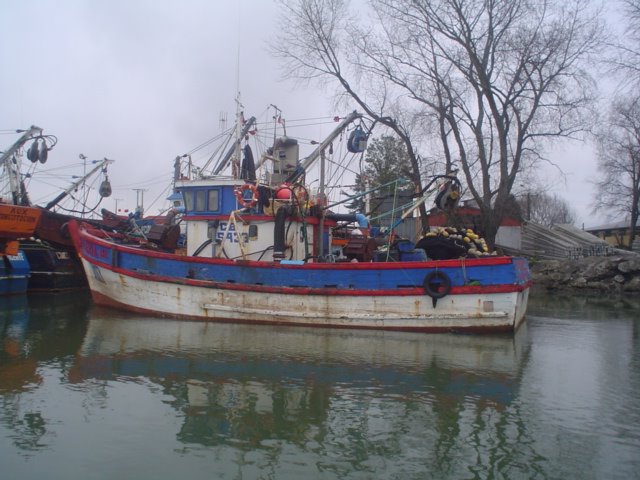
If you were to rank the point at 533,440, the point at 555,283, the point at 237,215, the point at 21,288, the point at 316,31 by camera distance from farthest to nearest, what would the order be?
the point at 555,283 < the point at 316,31 < the point at 21,288 < the point at 237,215 < the point at 533,440

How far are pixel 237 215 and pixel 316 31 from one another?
1159 centimetres

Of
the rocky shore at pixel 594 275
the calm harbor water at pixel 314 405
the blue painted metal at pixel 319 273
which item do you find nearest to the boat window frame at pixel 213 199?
the blue painted metal at pixel 319 273

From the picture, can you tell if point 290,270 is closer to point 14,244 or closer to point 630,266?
point 14,244

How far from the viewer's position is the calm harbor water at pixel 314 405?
5.39 m

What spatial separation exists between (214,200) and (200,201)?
39 centimetres

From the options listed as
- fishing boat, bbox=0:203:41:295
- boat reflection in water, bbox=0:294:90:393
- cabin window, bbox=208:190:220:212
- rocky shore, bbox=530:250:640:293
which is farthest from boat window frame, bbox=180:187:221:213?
rocky shore, bbox=530:250:640:293

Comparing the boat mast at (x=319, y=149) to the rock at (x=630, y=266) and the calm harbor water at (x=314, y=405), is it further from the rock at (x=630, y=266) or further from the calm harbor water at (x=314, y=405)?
the rock at (x=630, y=266)

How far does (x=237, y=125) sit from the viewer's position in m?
15.4

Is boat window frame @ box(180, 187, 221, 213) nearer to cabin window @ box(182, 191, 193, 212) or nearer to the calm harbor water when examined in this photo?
cabin window @ box(182, 191, 193, 212)

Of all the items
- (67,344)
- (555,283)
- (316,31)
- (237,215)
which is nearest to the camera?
(67,344)

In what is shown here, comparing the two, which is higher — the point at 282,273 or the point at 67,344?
the point at 282,273

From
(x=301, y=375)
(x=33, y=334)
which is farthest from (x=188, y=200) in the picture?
(x=301, y=375)

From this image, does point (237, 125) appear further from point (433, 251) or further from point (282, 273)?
point (433, 251)

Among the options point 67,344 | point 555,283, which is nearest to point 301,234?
point 67,344
